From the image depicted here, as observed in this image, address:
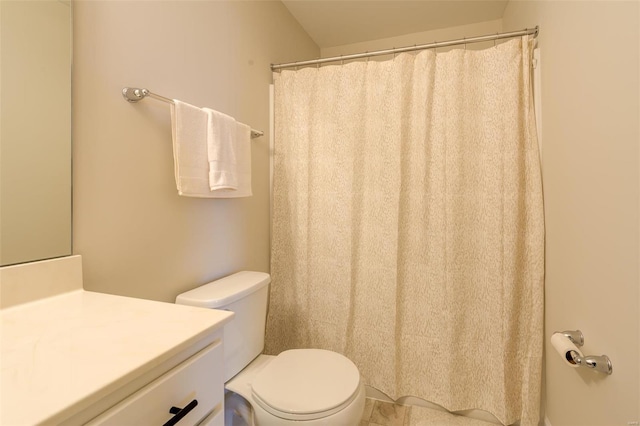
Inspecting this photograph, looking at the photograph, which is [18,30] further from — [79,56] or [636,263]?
[636,263]

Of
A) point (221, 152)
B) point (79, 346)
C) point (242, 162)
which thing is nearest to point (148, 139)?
point (221, 152)

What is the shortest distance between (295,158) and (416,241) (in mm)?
862

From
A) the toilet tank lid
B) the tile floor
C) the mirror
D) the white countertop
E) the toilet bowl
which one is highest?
the mirror

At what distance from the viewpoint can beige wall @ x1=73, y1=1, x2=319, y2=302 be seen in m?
0.91

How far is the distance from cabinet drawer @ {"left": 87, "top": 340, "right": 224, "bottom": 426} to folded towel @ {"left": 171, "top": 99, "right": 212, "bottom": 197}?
0.65 m

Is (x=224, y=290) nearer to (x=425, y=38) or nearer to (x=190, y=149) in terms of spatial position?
(x=190, y=149)

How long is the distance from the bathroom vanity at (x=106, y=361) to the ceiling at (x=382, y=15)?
2.11 metres

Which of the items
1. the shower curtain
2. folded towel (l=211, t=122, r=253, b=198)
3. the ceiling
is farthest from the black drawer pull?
the ceiling

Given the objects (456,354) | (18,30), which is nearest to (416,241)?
(456,354)

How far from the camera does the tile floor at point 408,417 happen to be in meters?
1.56

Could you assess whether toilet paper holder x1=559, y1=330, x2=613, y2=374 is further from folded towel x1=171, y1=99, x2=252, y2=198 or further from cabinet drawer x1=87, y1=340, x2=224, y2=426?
folded towel x1=171, y1=99, x2=252, y2=198

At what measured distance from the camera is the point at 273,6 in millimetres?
1916

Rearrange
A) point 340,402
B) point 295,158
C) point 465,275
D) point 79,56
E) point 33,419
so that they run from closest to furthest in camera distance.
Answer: point 33,419, point 79,56, point 340,402, point 465,275, point 295,158

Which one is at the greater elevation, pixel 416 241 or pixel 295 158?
pixel 295 158
